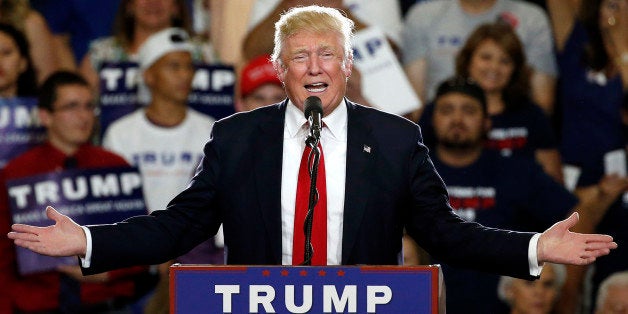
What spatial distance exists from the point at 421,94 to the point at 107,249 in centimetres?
319

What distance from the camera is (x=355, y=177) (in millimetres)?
2912

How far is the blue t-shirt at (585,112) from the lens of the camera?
557cm

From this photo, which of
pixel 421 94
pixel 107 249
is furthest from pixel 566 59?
pixel 107 249

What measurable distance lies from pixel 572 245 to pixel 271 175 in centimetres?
70

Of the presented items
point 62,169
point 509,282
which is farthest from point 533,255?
point 62,169

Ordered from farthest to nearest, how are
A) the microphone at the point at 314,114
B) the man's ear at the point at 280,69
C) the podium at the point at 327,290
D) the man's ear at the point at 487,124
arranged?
the man's ear at the point at 487,124 → the man's ear at the point at 280,69 → the microphone at the point at 314,114 → the podium at the point at 327,290

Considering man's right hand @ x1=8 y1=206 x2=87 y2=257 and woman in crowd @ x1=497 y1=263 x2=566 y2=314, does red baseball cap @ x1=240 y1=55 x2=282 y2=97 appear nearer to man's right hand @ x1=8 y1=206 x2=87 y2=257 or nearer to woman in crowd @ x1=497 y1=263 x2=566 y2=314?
woman in crowd @ x1=497 y1=263 x2=566 y2=314

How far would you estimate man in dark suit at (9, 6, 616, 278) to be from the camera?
113 inches

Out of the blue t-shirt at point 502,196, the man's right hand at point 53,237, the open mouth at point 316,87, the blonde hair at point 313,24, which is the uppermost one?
the blonde hair at point 313,24

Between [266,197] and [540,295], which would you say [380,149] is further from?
[540,295]

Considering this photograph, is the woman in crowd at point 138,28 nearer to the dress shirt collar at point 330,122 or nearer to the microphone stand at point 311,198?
the dress shirt collar at point 330,122

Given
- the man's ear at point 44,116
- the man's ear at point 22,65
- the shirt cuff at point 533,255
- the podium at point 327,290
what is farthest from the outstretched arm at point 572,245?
the man's ear at point 22,65

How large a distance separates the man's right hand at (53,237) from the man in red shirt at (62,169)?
2375 mm

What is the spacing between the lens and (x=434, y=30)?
5852 millimetres
